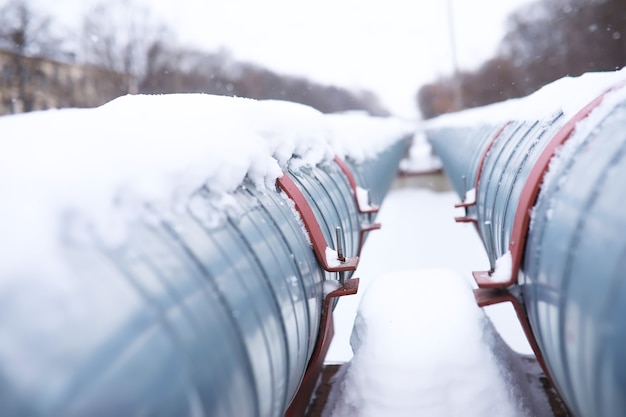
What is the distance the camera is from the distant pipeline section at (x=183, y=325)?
114 cm

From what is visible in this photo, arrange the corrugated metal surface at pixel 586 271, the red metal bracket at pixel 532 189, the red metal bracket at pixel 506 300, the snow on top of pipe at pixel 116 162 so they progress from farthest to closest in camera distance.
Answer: the red metal bracket at pixel 506 300, the red metal bracket at pixel 532 189, the corrugated metal surface at pixel 586 271, the snow on top of pipe at pixel 116 162

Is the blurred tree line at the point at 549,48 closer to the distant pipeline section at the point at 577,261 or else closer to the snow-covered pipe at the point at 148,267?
the distant pipeline section at the point at 577,261

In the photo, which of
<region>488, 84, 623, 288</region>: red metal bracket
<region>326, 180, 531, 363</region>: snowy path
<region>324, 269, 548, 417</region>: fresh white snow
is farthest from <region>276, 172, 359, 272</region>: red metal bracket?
<region>326, 180, 531, 363</region>: snowy path

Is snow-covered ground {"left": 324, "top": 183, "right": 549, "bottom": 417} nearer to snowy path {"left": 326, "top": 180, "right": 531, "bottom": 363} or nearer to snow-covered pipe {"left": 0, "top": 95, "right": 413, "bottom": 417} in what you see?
snow-covered pipe {"left": 0, "top": 95, "right": 413, "bottom": 417}

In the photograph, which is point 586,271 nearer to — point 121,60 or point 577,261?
point 577,261

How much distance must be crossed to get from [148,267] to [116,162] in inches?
12.9

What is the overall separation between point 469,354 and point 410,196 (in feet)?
43.8

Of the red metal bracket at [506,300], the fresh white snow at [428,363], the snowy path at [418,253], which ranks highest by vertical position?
the red metal bracket at [506,300]

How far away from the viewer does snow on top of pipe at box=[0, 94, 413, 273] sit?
1.26 meters

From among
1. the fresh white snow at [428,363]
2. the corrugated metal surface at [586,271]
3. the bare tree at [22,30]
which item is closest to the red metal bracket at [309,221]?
the fresh white snow at [428,363]

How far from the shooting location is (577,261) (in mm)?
1726

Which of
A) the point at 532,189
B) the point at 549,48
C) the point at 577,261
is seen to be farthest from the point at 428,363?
the point at 549,48

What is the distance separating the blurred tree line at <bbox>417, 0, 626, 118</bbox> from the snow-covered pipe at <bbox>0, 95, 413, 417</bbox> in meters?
26.5

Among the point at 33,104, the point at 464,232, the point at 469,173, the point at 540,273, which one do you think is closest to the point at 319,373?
the point at 540,273
